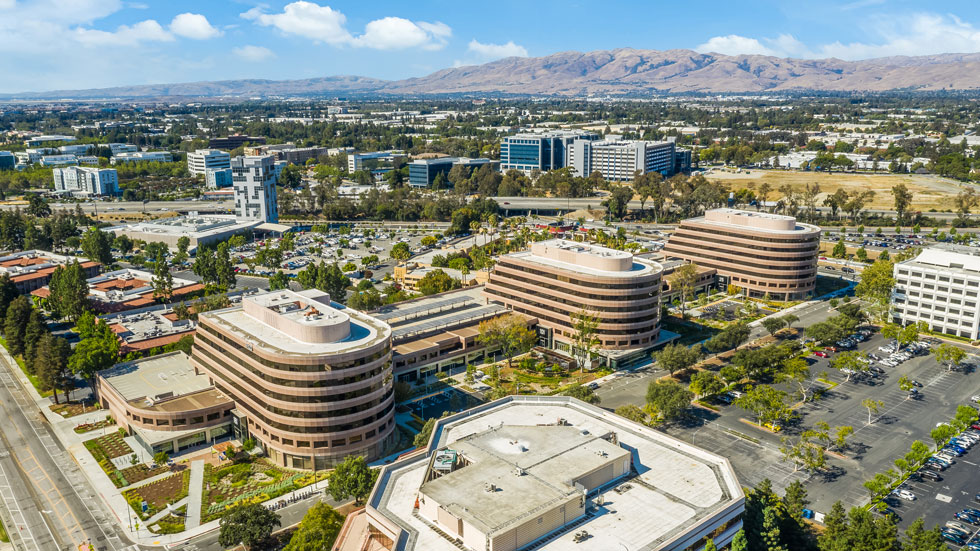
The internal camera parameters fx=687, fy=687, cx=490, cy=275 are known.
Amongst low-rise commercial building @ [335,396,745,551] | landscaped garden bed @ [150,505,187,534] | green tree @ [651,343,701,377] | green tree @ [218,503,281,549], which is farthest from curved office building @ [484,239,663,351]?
landscaped garden bed @ [150,505,187,534]

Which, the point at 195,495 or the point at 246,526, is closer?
the point at 246,526

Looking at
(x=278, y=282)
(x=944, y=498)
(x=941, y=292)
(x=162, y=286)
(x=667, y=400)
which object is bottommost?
(x=944, y=498)

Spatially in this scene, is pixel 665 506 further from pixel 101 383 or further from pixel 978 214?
pixel 978 214

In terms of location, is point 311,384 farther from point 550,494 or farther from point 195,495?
point 550,494

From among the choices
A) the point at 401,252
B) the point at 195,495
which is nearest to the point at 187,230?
the point at 401,252

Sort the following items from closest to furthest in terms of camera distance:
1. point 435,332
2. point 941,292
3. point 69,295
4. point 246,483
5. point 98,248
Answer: point 246,483 → point 435,332 → point 941,292 → point 69,295 → point 98,248

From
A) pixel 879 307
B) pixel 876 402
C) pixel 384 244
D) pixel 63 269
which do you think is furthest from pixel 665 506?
pixel 384 244

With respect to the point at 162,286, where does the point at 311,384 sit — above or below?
above
